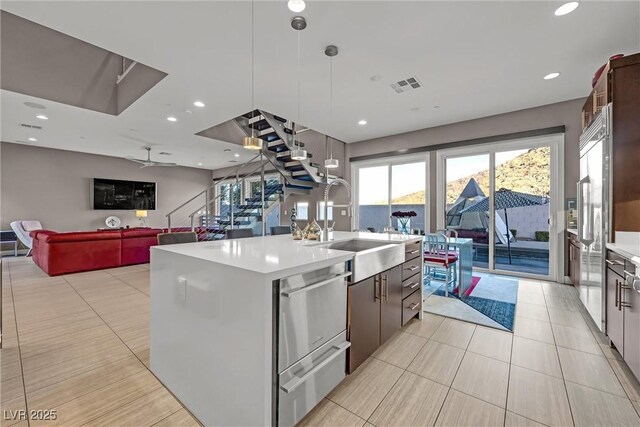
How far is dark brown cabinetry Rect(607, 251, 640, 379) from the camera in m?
1.73

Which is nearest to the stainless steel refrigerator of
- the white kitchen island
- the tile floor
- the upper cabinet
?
the upper cabinet

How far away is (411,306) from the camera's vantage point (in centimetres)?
263

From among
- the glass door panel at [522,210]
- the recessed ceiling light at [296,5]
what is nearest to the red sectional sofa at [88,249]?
the recessed ceiling light at [296,5]

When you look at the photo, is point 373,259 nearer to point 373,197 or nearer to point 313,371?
point 313,371

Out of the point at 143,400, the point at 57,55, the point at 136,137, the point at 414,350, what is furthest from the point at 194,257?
the point at 136,137

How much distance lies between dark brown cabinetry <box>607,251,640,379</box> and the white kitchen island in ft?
6.29

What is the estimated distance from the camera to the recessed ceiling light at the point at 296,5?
7.06ft

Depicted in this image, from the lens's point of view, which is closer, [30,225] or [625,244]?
[625,244]

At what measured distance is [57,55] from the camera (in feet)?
13.0

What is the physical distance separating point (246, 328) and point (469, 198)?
5.23 meters

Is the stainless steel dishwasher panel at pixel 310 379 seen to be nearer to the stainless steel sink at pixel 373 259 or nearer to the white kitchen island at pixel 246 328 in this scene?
the white kitchen island at pixel 246 328

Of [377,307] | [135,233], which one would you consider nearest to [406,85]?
[377,307]

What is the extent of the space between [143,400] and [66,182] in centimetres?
900

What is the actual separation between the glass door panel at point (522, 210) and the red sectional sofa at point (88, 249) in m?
7.25
